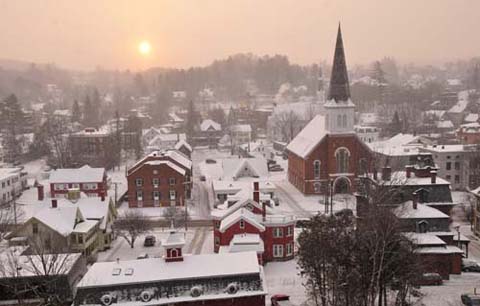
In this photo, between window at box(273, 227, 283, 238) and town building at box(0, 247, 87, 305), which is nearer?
town building at box(0, 247, 87, 305)

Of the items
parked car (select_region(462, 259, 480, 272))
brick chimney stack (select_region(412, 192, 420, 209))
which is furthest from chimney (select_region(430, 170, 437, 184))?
parked car (select_region(462, 259, 480, 272))

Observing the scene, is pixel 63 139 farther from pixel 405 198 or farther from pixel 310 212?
pixel 405 198

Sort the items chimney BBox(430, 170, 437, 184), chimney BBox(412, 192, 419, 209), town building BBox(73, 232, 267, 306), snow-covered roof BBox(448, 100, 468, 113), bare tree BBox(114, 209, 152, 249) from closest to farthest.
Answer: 1. town building BBox(73, 232, 267, 306)
2. chimney BBox(412, 192, 419, 209)
3. chimney BBox(430, 170, 437, 184)
4. bare tree BBox(114, 209, 152, 249)
5. snow-covered roof BBox(448, 100, 468, 113)

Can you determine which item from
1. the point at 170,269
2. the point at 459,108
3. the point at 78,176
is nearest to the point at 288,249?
the point at 170,269

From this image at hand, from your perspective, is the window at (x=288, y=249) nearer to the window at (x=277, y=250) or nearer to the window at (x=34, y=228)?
the window at (x=277, y=250)

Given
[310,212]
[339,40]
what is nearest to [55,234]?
[310,212]

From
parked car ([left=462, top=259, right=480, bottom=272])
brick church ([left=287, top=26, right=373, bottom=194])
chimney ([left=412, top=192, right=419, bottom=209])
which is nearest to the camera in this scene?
parked car ([left=462, top=259, right=480, bottom=272])

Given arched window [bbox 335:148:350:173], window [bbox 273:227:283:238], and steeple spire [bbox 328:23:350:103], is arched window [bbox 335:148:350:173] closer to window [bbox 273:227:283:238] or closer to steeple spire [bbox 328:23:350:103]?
steeple spire [bbox 328:23:350:103]
